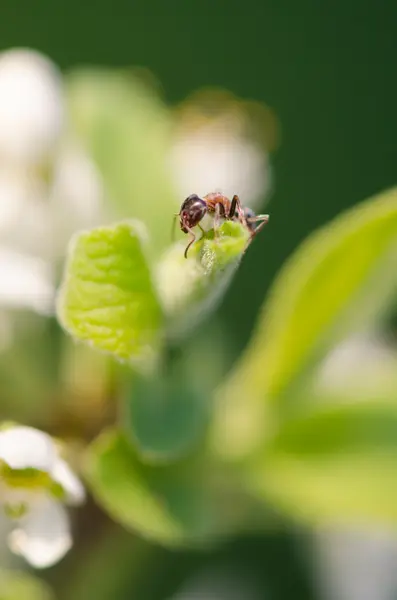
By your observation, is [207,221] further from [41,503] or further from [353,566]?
[353,566]

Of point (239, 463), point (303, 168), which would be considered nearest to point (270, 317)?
point (239, 463)

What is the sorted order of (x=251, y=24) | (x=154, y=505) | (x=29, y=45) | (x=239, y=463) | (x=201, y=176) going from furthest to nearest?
(x=251, y=24), (x=29, y=45), (x=201, y=176), (x=239, y=463), (x=154, y=505)

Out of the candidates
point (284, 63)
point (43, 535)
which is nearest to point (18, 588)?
point (43, 535)

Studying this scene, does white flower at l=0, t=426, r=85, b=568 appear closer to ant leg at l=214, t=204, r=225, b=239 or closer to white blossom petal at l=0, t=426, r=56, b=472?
white blossom petal at l=0, t=426, r=56, b=472

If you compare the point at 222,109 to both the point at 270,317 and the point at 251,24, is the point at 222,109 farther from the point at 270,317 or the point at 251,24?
the point at 251,24

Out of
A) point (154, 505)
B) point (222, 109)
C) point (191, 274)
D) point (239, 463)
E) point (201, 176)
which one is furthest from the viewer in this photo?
point (222, 109)

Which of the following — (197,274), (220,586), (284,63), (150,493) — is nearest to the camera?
(197,274)
